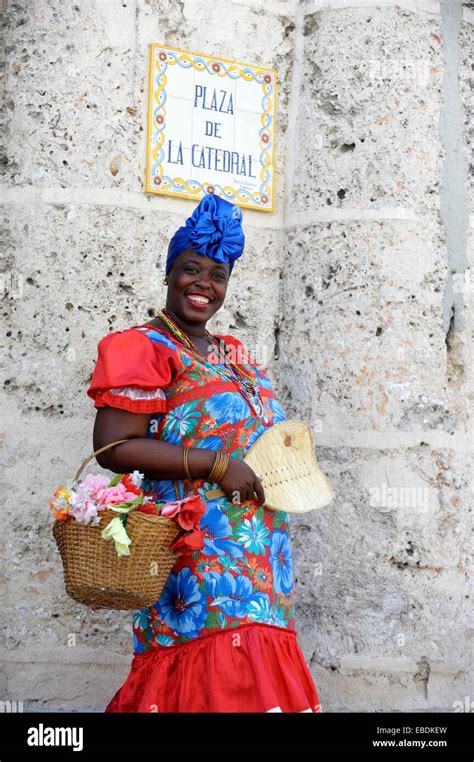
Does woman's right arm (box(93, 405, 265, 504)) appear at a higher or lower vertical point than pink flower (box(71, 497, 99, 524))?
higher

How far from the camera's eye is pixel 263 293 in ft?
14.8

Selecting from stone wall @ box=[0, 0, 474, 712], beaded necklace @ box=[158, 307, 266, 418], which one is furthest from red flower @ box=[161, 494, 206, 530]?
stone wall @ box=[0, 0, 474, 712]

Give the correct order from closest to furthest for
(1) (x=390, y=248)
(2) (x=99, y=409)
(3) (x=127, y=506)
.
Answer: (3) (x=127, y=506)
(2) (x=99, y=409)
(1) (x=390, y=248)

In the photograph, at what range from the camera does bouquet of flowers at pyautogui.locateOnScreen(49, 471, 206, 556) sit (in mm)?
3057

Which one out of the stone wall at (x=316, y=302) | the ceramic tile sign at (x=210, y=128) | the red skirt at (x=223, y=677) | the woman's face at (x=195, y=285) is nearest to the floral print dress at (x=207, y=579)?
the red skirt at (x=223, y=677)

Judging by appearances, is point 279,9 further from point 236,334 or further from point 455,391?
point 455,391

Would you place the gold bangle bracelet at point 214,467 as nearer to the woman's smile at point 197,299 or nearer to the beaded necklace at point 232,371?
the beaded necklace at point 232,371

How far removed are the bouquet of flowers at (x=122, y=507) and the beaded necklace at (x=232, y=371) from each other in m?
0.48

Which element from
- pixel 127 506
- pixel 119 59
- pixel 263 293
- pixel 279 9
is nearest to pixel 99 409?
pixel 127 506

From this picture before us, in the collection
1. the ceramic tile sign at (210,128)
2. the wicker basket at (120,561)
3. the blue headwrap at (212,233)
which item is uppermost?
the ceramic tile sign at (210,128)

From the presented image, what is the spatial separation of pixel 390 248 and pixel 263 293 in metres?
0.54

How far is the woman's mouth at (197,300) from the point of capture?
354 cm

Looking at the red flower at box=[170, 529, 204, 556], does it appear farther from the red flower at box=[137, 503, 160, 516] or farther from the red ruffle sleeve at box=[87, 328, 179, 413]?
the red ruffle sleeve at box=[87, 328, 179, 413]

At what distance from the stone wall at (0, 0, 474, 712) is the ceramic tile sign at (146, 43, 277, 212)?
0.21 feet
